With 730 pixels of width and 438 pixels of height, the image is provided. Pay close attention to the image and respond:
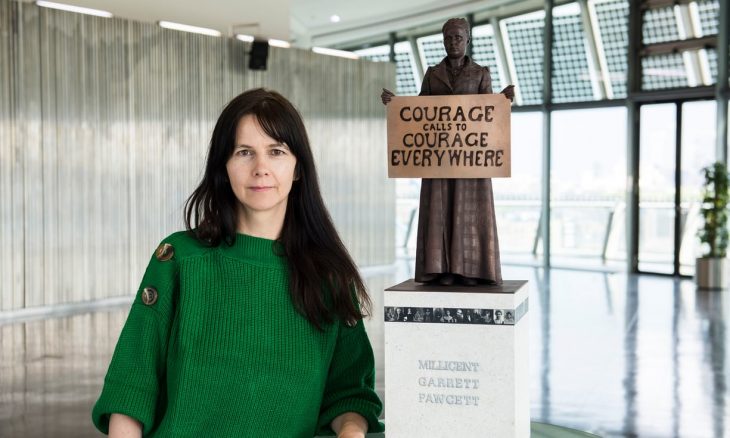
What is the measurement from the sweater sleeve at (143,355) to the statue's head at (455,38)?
1067mm

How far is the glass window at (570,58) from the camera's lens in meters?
14.8

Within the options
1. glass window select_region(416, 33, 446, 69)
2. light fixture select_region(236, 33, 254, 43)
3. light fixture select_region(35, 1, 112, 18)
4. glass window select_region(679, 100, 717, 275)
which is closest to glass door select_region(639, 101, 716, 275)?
glass window select_region(679, 100, 717, 275)

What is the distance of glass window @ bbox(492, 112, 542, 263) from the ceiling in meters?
2.35

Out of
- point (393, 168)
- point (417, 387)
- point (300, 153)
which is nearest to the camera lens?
point (300, 153)

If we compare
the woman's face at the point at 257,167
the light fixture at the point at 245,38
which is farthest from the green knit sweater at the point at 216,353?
the light fixture at the point at 245,38

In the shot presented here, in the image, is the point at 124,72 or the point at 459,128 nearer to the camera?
the point at 459,128

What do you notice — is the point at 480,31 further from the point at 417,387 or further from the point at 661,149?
the point at 417,387

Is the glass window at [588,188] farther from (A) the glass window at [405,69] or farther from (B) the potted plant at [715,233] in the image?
(A) the glass window at [405,69]

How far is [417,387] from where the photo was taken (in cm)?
228

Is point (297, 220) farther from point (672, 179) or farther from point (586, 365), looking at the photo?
point (672, 179)

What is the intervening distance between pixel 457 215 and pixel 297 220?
581 mm

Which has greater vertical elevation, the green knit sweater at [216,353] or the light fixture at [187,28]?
the light fixture at [187,28]

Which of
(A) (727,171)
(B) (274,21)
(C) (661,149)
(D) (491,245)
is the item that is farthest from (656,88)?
(D) (491,245)

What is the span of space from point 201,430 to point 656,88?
1319cm
